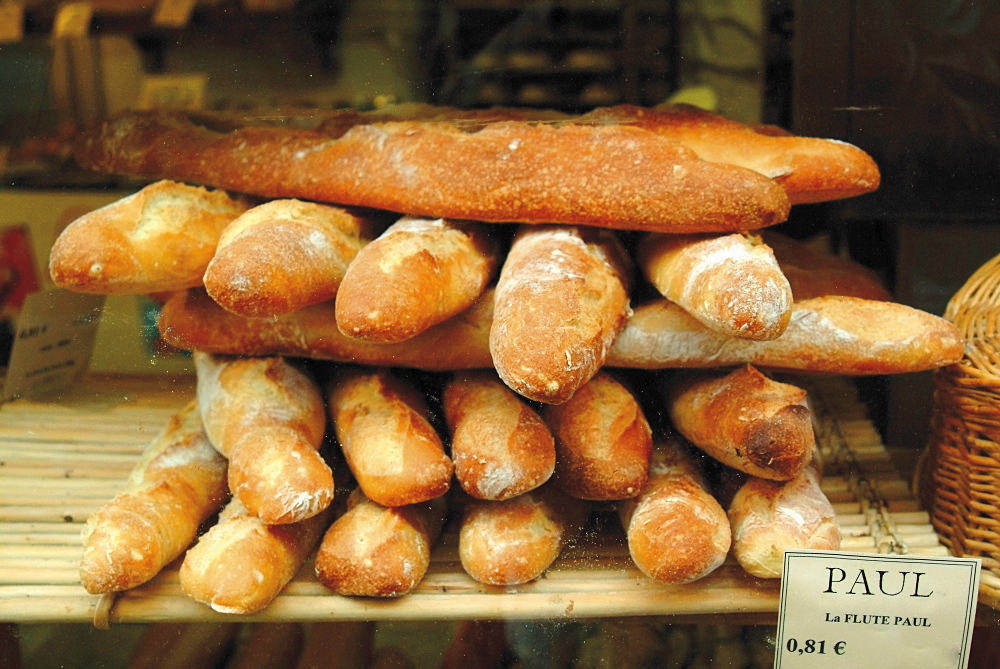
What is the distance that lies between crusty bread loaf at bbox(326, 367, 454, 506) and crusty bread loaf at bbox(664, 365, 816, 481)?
266 mm

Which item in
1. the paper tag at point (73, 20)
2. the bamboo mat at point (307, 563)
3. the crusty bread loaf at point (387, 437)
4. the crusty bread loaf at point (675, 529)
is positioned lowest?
the bamboo mat at point (307, 563)

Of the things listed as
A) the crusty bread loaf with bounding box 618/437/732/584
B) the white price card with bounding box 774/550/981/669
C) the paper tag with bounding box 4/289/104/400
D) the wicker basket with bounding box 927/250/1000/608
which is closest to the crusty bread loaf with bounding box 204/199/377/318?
the paper tag with bounding box 4/289/104/400

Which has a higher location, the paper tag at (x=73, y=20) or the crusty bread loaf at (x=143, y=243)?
the paper tag at (x=73, y=20)

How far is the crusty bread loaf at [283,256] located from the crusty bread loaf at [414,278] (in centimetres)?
5

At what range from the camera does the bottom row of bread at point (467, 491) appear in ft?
2.73

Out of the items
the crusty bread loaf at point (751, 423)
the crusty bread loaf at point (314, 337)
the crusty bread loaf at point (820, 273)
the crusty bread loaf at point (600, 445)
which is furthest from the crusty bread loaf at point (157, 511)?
the crusty bread loaf at point (820, 273)

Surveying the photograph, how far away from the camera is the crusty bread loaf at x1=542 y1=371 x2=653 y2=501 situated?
872 millimetres

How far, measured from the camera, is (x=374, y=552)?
2.77ft

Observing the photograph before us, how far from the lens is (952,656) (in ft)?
2.68

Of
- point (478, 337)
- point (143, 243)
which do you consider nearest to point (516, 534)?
point (478, 337)

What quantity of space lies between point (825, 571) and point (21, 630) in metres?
0.80

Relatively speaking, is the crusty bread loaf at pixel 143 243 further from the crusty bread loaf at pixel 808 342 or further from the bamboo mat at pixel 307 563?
the crusty bread loaf at pixel 808 342

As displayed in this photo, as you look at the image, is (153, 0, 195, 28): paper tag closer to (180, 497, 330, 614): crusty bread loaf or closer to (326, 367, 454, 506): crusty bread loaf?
(326, 367, 454, 506): crusty bread loaf

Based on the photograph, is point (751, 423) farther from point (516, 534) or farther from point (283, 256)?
point (283, 256)
